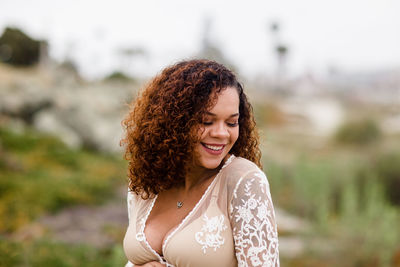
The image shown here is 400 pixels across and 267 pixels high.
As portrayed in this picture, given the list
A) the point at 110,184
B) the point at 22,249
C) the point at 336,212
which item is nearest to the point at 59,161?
the point at 110,184

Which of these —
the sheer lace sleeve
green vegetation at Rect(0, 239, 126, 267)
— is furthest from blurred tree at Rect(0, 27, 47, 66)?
the sheer lace sleeve

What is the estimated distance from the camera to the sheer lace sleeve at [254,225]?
1.67 metres

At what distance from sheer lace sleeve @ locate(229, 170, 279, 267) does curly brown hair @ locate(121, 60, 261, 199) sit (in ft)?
1.22

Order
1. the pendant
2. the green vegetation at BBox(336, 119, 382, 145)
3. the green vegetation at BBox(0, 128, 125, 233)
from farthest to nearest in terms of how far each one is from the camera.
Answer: the green vegetation at BBox(336, 119, 382, 145), the green vegetation at BBox(0, 128, 125, 233), the pendant

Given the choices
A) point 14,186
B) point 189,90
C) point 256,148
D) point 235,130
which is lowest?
point 14,186

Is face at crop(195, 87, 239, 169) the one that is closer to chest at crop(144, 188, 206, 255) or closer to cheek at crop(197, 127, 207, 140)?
cheek at crop(197, 127, 207, 140)

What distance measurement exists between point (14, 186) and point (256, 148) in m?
6.16

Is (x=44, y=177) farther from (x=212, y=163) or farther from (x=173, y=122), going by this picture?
(x=212, y=163)

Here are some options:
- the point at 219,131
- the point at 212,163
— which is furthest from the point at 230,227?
the point at 219,131

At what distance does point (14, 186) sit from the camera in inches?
280

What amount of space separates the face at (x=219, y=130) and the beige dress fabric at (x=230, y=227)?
0.26 ft

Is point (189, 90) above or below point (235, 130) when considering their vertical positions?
above

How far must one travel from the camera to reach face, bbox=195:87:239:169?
1854 millimetres

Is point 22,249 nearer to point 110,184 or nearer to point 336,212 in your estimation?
point 110,184
